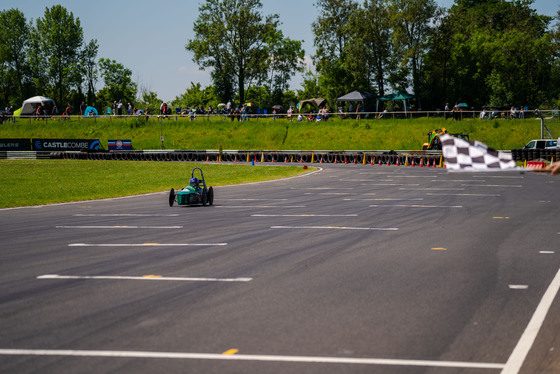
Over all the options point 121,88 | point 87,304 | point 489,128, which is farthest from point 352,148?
point 121,88

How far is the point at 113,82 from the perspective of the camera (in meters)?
112

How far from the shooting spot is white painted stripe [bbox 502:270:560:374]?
500 cm

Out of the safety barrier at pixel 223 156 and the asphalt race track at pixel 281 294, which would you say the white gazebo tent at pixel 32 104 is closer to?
the safety barrier at pixel 223 156

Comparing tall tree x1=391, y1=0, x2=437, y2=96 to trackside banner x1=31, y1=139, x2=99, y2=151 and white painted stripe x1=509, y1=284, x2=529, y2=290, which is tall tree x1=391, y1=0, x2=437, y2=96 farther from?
white painted stripe x1=509, y1=284, x2=529, y2=290

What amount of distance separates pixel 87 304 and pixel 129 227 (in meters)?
6.37

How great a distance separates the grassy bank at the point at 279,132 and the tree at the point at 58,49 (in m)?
34.6

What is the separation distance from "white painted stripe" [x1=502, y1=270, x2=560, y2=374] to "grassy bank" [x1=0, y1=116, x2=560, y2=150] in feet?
129

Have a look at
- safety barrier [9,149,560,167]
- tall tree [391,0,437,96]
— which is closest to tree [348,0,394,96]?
tall tree [391,0,437,96]

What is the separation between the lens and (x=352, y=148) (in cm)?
5203

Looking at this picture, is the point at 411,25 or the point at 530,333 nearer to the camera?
the point at 530,333

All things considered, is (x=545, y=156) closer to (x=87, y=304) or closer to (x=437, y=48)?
(x=87, y=304)

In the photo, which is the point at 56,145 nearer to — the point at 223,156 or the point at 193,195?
the point at 223,156

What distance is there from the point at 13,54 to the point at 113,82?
18558 mm

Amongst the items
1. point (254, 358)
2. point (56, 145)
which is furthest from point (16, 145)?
point (254, 358)
